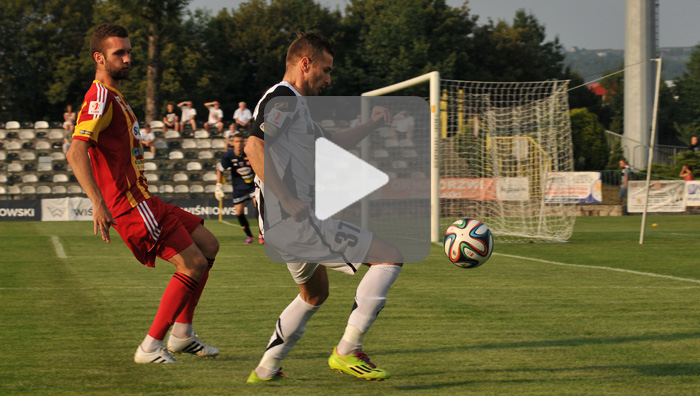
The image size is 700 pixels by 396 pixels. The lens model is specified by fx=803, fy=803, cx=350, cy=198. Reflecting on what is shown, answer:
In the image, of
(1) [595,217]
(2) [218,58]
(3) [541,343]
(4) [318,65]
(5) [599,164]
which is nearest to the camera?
(4) [318,65]

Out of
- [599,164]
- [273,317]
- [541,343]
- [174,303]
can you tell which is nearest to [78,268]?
[273,317]

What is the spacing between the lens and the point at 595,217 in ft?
88.8

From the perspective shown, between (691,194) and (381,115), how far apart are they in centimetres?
2494

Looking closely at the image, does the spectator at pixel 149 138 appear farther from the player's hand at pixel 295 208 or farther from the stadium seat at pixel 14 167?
the player's hand at pixel 295 208

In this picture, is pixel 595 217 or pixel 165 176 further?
pixel 165 176

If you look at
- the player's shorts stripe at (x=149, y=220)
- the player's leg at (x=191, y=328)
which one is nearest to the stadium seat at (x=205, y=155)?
the player's leg at (x=191, y=328)

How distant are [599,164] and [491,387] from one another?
3467cm

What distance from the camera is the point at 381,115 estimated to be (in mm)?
4770

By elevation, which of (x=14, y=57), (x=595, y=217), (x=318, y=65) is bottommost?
(x=595, y=217)

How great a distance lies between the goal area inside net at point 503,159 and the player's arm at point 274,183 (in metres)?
13.2

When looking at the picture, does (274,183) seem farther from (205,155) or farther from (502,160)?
(205,155)

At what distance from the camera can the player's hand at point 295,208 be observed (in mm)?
4227

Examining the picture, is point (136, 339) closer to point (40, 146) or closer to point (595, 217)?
point (595, 217)
